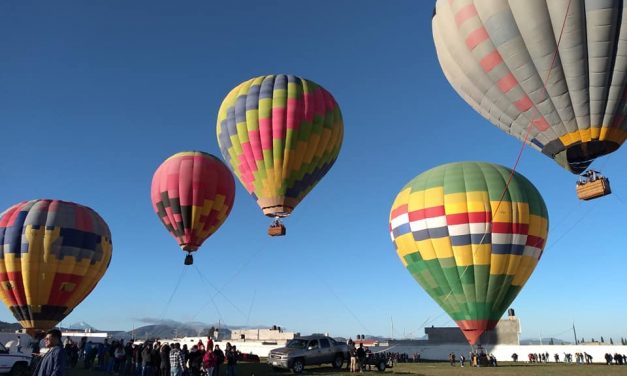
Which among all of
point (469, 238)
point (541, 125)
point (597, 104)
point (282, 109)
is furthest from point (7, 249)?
point (597, 104)

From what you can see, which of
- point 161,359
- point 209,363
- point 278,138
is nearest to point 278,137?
point 278,138

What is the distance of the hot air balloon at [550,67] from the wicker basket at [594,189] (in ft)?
0.19

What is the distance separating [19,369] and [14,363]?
39 cm

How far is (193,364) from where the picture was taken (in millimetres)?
18203

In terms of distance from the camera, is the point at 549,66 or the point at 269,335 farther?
the point at 269,335

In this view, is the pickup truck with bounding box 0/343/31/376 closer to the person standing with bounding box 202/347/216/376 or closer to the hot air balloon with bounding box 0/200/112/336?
the person standing with bounding box 202/347/216/376

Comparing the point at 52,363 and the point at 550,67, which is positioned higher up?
the point at 550,67

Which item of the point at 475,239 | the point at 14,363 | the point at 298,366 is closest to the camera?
the point at 14,363

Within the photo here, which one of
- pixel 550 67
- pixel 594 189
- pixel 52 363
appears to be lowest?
pixel 52 363

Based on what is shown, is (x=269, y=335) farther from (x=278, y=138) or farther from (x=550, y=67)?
(x=550, y=67)

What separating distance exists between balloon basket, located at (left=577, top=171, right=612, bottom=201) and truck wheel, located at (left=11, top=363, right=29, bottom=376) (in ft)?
76.7

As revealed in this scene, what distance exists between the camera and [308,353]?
21.4m

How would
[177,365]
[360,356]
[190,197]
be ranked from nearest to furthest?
[177,365]
[360,356]
[190,197]

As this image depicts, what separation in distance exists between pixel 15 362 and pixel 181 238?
65.6 feet
